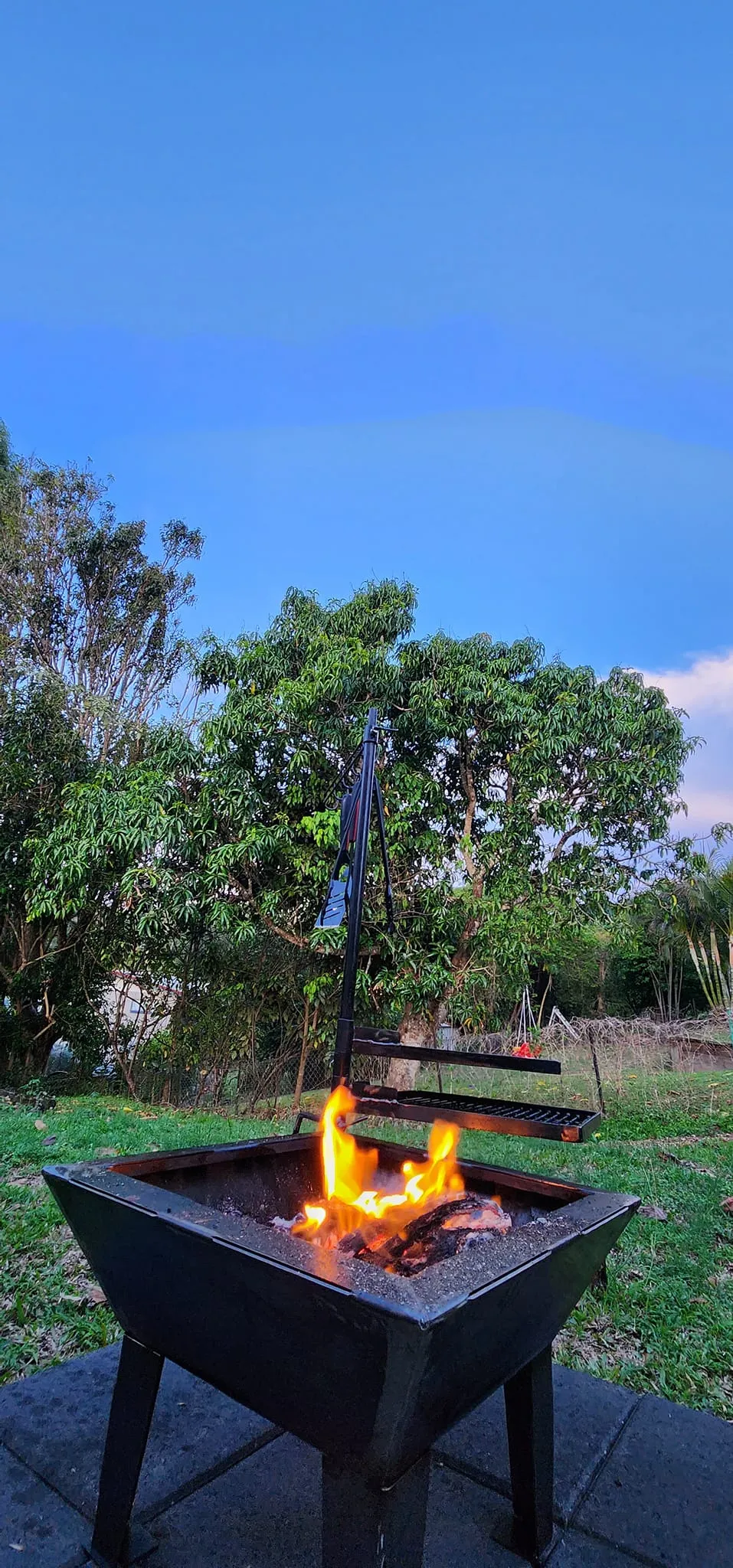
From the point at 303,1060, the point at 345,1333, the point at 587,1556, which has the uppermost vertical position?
the point at 303,1060

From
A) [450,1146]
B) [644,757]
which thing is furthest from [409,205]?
[450,1146]

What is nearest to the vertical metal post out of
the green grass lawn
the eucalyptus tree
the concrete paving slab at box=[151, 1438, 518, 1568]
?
the concrete paving slab at box=[151, 1438, 518, 1568]

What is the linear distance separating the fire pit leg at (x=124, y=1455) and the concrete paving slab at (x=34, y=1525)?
53mm

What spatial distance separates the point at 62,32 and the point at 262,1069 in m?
7.51

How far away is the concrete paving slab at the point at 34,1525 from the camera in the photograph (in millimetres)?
1181

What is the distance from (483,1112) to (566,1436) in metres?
0.85

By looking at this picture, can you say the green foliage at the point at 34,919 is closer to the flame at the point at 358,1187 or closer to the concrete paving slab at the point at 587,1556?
the flame at the point at 358,1187

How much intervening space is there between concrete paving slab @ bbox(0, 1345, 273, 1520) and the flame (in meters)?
0.47

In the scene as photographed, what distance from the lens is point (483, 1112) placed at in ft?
4.38

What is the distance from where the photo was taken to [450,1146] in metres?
1.49

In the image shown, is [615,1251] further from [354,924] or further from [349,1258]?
[349,1258]

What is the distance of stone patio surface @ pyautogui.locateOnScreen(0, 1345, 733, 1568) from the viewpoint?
4.00ft

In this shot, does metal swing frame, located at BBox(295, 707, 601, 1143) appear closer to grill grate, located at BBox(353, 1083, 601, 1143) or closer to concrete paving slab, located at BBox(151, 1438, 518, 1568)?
grill grate, located at BBox(353, 1083, 601, 1143)

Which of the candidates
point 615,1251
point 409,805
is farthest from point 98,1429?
point 409,805
